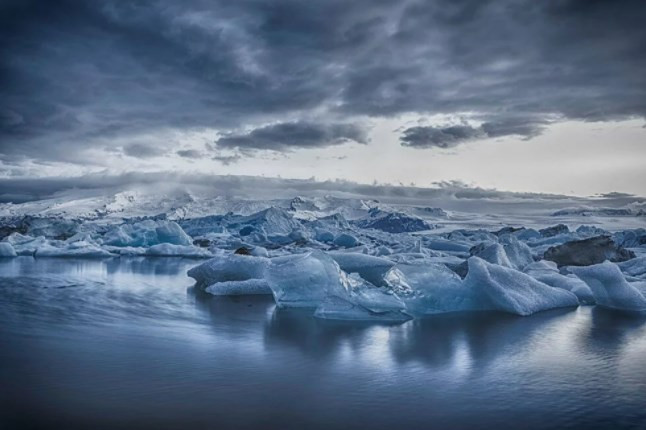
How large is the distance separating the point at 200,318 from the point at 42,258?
14.5 meters

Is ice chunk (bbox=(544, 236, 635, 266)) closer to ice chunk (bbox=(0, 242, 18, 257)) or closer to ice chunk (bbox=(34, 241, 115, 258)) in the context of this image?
ice chunk (bbox=(34, 241, 115, 258))

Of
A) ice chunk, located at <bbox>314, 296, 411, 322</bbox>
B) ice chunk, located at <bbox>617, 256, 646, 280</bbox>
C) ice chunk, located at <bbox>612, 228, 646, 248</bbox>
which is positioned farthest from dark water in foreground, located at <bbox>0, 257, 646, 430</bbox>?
ice chunk, located at <bbox>612, 228, 646, 248</bbox>

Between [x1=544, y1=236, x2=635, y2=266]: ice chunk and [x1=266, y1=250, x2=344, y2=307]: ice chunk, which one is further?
[x1=544, y1=236, x2=635, y2=266]: ice chunk

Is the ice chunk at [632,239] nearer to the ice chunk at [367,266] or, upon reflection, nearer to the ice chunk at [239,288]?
the ice chunk at [367,266]

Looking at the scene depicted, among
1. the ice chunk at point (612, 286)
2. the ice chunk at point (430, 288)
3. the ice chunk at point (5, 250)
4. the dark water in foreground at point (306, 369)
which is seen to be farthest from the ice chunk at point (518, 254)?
the ice chunk at point (5, 250)

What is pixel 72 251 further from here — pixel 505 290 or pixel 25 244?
pixel 505 290

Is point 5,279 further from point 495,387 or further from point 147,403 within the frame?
point 495,387

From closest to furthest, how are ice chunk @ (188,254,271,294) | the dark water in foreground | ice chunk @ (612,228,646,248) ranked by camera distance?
the dark water in foreground < ice chunk @ (188,254,271,294) < ice chunk @ (612,228,646,248)

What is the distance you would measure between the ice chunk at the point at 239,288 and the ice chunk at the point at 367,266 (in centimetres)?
189

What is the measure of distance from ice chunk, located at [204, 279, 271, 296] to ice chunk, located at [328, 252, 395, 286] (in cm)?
189

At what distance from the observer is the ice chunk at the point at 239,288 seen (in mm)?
10039

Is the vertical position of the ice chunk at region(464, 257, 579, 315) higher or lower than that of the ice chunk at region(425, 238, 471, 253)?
higher

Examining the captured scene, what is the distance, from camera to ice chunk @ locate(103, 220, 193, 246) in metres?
25.8

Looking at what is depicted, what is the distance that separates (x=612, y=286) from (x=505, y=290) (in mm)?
2014
